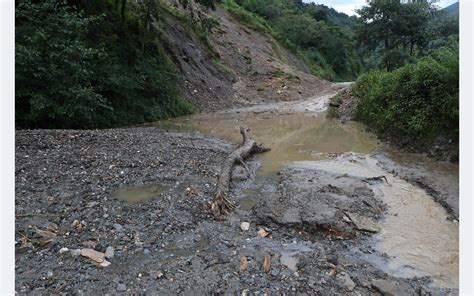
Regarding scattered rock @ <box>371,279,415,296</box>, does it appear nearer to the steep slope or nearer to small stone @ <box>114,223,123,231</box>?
small stone @ <box>114,223,123,231</box>

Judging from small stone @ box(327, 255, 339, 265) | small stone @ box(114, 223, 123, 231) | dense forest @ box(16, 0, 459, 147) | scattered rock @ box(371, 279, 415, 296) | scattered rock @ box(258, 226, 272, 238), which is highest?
dense forest @ box(16, 0, 459, 147)

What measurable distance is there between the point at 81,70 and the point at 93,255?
8.82 metres

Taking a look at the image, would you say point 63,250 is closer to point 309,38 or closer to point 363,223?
point 363,223

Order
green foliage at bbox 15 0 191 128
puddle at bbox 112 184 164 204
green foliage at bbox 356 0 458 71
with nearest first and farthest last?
puddle at bbox 112 184 164 204 < green foliage at bbox 15 0 191 128 < green foliage at bbox 356 0 458 71

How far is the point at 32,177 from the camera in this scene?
24.7ft

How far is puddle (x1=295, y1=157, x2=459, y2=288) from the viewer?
5.33 meters

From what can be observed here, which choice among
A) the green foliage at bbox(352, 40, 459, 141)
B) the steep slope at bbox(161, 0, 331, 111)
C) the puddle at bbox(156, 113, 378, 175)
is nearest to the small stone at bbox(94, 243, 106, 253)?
the puddle at bbox(156, 113, 378, 175)

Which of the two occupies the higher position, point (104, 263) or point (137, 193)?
point (137, 193)

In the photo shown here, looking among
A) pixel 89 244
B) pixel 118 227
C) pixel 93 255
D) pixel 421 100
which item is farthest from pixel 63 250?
pixel 421 100

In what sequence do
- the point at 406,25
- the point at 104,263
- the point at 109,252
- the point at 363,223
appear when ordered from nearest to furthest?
the point at 104,263
the point at 109,252
the point at 363,223
the point at 406,25

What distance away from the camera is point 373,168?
10.5 m

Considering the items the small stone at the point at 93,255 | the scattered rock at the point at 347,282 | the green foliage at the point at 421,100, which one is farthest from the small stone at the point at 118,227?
the green foliage at the point at 421,100

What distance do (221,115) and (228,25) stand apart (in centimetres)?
2051

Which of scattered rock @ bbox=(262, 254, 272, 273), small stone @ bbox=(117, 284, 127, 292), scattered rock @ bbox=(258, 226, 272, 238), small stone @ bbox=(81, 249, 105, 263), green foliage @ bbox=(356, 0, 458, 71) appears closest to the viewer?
small stone @ bbox=(117, 284, 127, 292)
